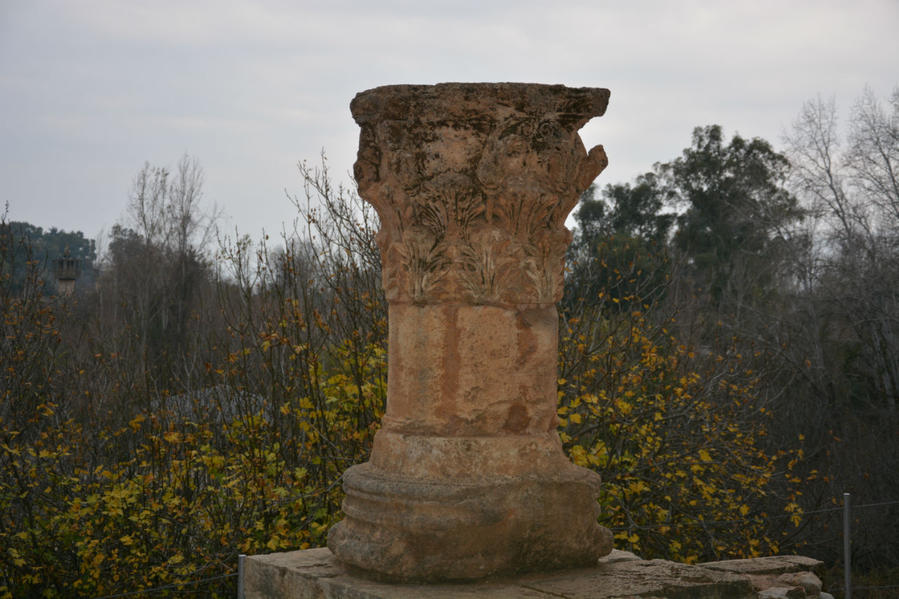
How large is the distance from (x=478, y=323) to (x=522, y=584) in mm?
1293

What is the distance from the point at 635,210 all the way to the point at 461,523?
91.2ft

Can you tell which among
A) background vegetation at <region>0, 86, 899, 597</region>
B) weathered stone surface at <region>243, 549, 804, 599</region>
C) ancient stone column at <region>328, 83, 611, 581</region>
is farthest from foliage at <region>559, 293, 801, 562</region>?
ancient stone column at <region>328, 83, 611, 581</region>

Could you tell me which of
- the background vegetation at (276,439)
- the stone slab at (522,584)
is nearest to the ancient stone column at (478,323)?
the stone slab at (522,584)

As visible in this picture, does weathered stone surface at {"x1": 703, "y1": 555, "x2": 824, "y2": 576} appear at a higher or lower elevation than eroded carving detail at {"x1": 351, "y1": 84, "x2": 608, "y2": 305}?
lower

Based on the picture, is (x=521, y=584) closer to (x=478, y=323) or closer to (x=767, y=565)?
(x=478, y=323)

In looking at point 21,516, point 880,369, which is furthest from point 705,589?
point 880,369

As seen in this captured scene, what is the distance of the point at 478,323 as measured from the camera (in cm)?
476

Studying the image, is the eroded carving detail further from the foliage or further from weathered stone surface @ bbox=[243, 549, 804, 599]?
the foliage

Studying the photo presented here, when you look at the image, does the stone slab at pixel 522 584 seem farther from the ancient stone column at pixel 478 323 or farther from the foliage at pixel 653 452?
the foliage at pixel 653 452

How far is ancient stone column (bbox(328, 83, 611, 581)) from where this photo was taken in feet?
15.2

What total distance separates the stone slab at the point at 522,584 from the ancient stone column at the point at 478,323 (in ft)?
0.36

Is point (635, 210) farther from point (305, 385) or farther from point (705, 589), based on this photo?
point (705, 589)

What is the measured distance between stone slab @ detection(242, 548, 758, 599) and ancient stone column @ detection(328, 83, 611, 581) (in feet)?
0.36

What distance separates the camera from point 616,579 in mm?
4621
